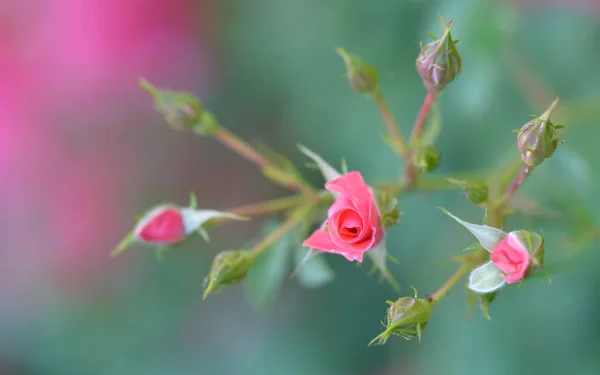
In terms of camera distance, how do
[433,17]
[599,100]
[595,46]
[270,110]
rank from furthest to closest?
[270,110]
[595,46]
[433,17]
[599,100]

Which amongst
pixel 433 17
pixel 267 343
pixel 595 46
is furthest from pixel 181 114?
pixel 595 46

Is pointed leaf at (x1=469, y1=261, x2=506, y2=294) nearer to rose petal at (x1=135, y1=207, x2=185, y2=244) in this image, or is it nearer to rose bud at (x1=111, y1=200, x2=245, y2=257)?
rose bud at (x1=111, y1=200, x2=245, y2=257)

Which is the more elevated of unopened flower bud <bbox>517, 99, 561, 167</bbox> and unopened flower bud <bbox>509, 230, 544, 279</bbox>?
unopened flower bud <bbox>517, 99, 561, 167</bbox>

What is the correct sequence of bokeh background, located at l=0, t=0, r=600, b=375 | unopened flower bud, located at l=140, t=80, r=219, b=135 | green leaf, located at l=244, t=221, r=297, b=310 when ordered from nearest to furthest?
unopened flower bud, located at l=140, t=80, r=219, b=135, green leaf, located at l=244, t=221, r=297, b=310, bokeh background, located at l=0, t=0, r=600, b=375

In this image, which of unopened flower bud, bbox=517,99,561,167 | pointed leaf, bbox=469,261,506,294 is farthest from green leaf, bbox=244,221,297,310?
unopened flower bud, bbox=517,99,561,167

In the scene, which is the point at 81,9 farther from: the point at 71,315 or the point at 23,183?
the point at 71,315

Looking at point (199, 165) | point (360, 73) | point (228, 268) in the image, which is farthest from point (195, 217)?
point (199, 165)
